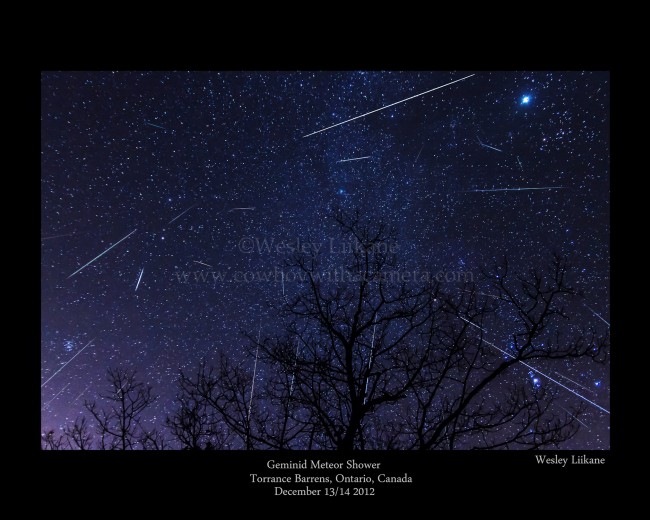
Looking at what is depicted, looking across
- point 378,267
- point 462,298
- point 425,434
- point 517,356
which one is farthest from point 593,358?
point 378,267

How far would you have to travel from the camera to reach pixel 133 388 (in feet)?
16.3

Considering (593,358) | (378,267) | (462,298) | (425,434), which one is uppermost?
(378,267)

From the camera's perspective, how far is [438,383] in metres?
4.95
